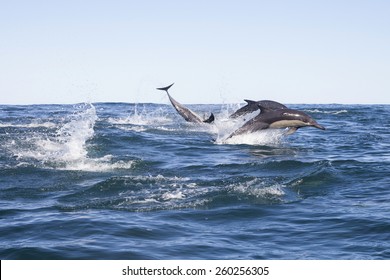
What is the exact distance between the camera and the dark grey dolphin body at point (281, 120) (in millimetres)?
24516

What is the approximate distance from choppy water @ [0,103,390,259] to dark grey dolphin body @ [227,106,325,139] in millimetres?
673

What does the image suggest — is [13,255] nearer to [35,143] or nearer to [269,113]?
[35,143]

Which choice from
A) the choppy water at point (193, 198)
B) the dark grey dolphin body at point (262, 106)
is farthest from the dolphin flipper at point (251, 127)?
the dark grey dolphin body at point (262, 106)

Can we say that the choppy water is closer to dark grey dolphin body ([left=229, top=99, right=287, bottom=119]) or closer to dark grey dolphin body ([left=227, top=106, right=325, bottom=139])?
dark grey dolphin body ([left=227, top=106, right=325, bottom=139])

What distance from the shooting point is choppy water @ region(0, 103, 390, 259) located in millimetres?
10797

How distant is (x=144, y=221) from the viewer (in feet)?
40.8

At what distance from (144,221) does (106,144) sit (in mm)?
12307

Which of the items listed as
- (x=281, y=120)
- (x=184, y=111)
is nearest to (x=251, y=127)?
(x=281, y=120)

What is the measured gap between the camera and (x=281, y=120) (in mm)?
24672

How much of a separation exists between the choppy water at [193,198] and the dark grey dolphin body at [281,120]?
0.67 metres

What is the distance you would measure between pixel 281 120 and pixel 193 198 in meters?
10.9

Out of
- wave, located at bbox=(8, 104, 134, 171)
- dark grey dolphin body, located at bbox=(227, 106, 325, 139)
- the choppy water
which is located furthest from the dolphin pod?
wave, located at bbox=(8, 104, 134, 171)

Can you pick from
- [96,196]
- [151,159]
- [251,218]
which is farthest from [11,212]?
[151,159]

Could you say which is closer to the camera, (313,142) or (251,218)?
(251,218)
